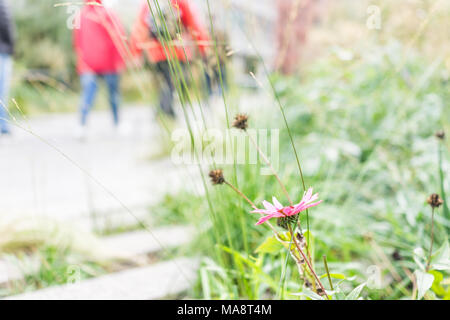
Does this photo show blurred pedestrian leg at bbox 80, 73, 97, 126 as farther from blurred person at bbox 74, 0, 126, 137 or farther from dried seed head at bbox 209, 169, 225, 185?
dried seed head at bbox 209, 169, 225, 185

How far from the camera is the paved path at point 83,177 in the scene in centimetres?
170

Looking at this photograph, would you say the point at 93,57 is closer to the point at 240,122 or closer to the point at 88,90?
the point at 88,90

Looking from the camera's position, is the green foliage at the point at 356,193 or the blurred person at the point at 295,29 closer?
the green foliage at the point at 356,193

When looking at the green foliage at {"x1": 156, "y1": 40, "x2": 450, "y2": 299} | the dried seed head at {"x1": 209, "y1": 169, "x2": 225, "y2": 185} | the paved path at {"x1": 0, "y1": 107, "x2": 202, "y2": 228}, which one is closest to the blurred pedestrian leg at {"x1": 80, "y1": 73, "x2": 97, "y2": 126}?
the paved path at {"x1": 0, "y1": 107, "x2": 202, "y2": 228}

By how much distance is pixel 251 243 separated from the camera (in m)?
1.25

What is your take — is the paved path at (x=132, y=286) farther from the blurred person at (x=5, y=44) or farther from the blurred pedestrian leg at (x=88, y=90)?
the blurred pedestrian leg at (x=88, y=90)

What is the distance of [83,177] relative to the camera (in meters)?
2.40

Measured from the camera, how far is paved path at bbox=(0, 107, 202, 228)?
5.57 feet

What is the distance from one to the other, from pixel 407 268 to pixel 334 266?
10.8 inches

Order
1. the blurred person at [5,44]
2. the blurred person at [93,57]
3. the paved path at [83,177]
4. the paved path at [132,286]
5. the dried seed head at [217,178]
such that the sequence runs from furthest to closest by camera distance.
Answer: the blurred person at [93,57]
the blurred person at [5,44]
the paved path at [83,177]
the paved path at [132,286]
the dried seed head at [217,178]

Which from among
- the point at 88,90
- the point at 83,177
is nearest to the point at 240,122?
the point at 83,177

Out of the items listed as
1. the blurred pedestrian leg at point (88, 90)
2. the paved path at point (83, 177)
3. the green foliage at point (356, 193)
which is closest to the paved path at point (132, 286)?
the green foliage at point (356, 193)
